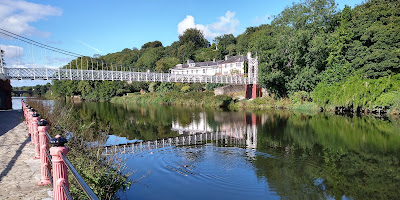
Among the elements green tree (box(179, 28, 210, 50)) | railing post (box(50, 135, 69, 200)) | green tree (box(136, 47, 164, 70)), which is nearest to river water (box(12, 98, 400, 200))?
railing post (box(50, 135, 69, 200))

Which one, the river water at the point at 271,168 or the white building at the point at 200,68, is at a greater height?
the white building at the point at 200,68

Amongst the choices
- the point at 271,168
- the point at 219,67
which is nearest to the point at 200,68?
the point at 219,67

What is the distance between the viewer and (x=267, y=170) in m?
8.50

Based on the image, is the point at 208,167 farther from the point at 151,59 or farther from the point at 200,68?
the point at 151,59

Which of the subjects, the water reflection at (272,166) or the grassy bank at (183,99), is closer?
the water reflection at (272,166)

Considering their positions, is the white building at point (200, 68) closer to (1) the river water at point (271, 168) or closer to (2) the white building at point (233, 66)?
(2) the white building at point (233, 66)

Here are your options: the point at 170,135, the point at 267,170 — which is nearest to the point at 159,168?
the point at 267,170

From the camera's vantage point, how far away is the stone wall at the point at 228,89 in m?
39.3

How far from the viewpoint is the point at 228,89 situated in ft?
132

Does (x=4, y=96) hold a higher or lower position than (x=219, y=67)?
lower

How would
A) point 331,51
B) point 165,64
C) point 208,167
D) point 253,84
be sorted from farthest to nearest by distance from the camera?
point 165,64, point 253,84, point 331,51, point 208,167

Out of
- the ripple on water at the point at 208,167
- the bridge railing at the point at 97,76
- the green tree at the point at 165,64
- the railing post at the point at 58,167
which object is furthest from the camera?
the green tree at the point at 165,64

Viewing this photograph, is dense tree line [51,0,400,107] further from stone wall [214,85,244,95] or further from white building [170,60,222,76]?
white building [170,60,222,76]

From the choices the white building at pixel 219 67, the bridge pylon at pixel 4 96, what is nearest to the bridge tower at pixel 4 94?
the bridge pylon at pixel 4 96
